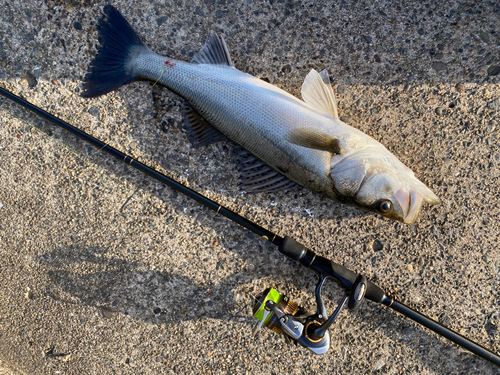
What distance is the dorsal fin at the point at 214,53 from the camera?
202cm

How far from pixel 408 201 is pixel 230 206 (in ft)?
3.67

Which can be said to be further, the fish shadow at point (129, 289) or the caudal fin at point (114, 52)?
the fish shadow at point (129, 289)

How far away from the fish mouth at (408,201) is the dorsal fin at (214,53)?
1.32 m

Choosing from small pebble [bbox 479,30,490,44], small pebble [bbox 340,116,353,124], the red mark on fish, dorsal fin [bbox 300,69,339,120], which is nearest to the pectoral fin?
dorsal fin [bbox 300,69,339,120]

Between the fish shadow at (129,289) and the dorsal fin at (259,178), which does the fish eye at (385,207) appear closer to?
the dorsal fin at (259,178)

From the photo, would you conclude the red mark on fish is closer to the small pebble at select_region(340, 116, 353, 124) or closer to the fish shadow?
the small pebble at select_region(340, 116, 353, 124)

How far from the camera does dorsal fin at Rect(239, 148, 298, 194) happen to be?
2.00 m

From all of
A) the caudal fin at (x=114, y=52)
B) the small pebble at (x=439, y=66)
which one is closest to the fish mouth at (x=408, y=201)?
the small pebble at (x=439, y=66)

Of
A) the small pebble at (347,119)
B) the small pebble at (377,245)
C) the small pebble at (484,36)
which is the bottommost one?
the small pebble at (377,245)

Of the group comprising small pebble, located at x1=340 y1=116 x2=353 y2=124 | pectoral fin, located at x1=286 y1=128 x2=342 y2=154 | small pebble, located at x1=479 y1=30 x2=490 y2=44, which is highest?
small pebble, located at x1=479 y1=30 x2=490 y2=44

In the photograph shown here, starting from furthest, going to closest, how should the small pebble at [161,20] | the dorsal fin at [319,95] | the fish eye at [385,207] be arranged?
the small pebble at [161,20] → the dorsal fin at [319,95] → the fish eye at [385,207]

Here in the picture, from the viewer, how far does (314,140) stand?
1826mm

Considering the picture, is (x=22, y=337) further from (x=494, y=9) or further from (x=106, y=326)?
(x=494, y=9)

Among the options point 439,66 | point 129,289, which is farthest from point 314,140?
point 129,289
